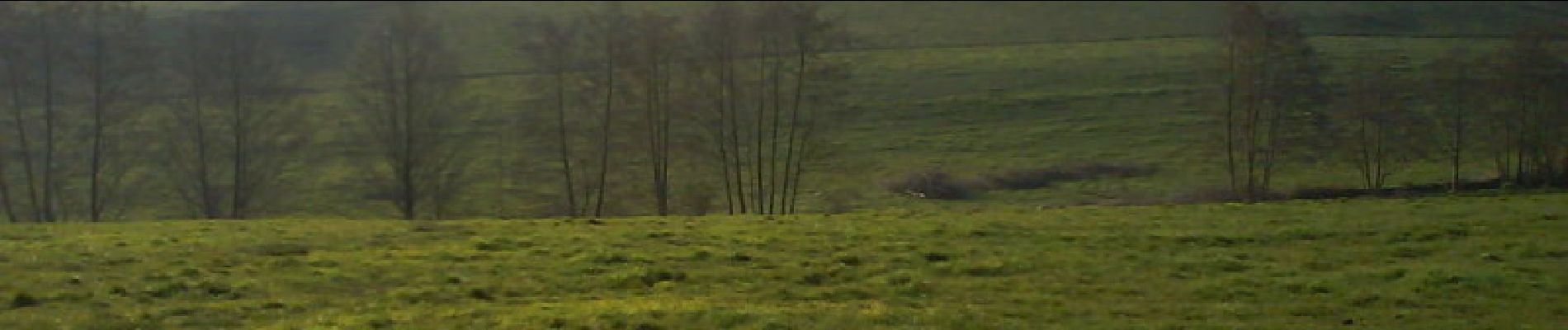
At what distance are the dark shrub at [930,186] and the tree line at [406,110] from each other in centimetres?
550

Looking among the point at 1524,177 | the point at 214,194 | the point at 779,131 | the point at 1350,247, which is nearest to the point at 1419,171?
the point at 1524,177

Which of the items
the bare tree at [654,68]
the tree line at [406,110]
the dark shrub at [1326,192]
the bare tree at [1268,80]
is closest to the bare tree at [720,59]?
the tree line at [406,110]

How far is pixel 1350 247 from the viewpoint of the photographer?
25750 mm

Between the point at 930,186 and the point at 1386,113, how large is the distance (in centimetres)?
2087

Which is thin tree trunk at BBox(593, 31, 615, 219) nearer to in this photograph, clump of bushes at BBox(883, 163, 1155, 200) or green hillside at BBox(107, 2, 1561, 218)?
green hillside at BBox(107, 2, 1561, 218)

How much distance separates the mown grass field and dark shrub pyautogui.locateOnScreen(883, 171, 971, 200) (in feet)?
103

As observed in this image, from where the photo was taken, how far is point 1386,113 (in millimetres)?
59688

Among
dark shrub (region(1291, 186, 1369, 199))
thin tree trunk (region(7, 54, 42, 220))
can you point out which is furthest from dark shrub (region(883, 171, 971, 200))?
thin tree trunk (region(7, 54, 42, 220))

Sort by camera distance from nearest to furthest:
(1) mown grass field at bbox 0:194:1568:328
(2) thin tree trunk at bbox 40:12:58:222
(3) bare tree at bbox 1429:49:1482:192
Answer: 1. (1) mown grass field at bbox 0:194:1568:328
2. (2) thin tree trunk at bbox 40:12:58:222
3. (3) bare tree at bbox 1429:49:1482:192

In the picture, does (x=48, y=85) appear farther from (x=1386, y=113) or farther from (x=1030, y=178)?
(x=1386, y=113)

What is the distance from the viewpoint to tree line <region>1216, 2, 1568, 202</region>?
54.0m

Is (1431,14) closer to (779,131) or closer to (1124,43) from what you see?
(1124,43)

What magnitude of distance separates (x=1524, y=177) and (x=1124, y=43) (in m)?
52.8

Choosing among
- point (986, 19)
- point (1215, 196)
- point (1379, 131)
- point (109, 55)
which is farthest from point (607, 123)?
point (986, 19)
